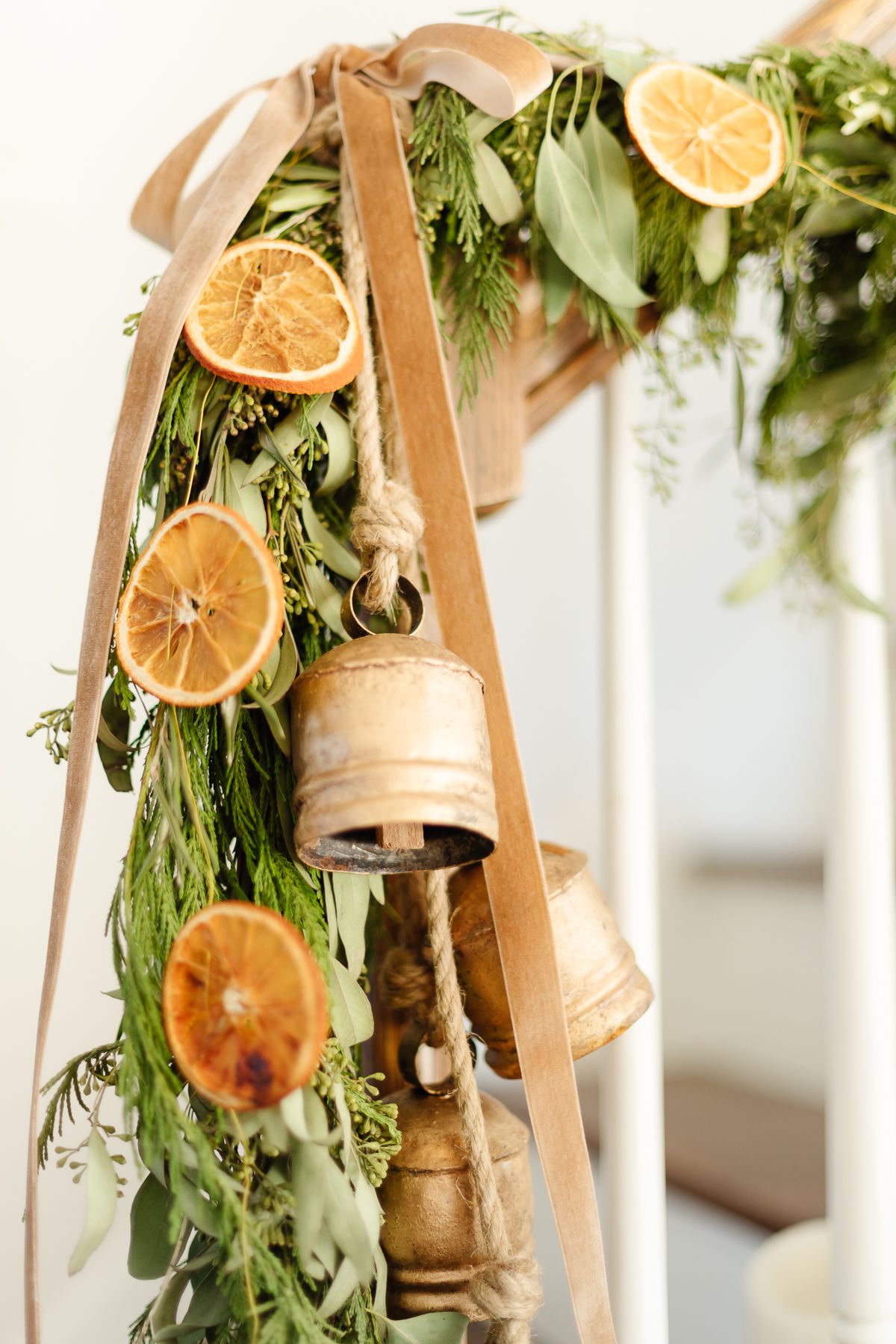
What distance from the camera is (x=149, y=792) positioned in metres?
0.49

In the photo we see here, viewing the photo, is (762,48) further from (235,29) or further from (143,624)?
(235,29)

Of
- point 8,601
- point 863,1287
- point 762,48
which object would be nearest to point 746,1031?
point 863,1287

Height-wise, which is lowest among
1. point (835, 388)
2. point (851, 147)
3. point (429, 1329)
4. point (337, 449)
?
point (429, 1329)

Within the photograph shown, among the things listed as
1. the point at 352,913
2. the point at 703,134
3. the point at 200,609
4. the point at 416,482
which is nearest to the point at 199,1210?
the point at 352,913

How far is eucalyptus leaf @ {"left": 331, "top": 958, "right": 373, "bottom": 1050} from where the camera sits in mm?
498

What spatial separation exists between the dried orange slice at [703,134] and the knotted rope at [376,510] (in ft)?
0.66

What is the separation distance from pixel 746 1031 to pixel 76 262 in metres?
1.65

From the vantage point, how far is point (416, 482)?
1.81 feet

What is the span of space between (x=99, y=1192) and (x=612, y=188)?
23.6 inches

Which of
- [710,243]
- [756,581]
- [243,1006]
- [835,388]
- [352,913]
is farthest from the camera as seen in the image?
[756,581]

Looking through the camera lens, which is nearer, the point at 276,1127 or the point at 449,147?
the point at 276,1127

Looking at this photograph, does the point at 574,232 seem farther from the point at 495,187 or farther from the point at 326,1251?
the point at 326,1251

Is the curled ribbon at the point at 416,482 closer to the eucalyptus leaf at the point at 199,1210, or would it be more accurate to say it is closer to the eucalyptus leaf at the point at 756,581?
the eucalyptus leaf at the point at 199,1210

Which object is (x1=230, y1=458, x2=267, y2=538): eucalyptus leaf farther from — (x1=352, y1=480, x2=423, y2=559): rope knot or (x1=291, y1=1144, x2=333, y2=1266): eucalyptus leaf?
(x1=291, y1=1144, x2=333, y2=1266): eucalyptus leaf
